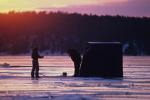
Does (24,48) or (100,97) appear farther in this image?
(24,48)

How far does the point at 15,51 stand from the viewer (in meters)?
196

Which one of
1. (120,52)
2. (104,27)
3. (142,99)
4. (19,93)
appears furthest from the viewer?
(104,27)

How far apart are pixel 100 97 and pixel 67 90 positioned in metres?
3.39

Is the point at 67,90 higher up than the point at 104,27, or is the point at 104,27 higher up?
the point at 104,27

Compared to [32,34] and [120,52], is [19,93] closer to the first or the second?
[120,52]

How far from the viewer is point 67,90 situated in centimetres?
2484

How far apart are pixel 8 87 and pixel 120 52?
423 inches

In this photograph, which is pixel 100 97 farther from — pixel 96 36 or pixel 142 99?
pixel 96 36

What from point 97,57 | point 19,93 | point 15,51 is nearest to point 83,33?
point 15,51

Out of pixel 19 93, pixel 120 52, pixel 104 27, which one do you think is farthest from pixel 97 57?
pixel 104 27

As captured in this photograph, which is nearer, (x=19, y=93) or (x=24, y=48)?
(x=19, y=93)

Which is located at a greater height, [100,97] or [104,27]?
[104,27]

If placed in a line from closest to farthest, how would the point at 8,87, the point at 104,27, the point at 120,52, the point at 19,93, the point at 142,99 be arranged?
the point at 142,99, the point at 19,93, the point at 8,87, the point at 120,52, the point at 104,27

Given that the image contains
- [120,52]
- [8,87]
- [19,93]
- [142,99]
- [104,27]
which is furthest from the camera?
[104,27]
